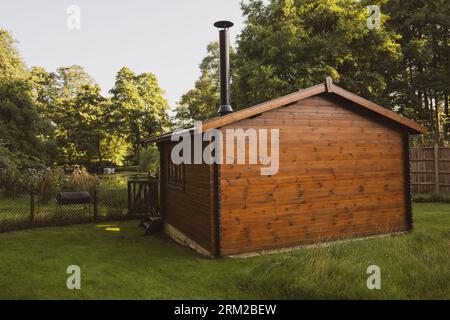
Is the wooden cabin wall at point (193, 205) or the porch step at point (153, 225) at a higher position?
the wooden cabin wall at point (193, 205)

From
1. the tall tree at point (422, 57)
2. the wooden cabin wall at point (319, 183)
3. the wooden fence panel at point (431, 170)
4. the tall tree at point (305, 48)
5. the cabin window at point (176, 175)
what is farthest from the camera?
the tall tree at point (422, 57)

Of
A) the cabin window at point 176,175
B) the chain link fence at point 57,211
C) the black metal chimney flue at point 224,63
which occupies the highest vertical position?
the black metal chimney flue at point 224,63

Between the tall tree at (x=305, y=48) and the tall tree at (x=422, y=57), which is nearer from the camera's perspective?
the tall tree at (x=305, y=48)

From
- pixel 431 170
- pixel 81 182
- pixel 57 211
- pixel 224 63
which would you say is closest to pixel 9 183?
pixel 81 182

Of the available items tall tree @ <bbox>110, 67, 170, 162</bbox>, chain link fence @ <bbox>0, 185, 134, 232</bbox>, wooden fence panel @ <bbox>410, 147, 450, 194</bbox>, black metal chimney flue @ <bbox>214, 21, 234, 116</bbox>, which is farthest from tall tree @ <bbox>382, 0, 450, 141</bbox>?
tall tree @ <bbox>110, 67, 170, 162</bbox>

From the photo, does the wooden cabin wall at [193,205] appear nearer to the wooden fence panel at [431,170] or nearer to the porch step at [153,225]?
the porch step at [153,225]

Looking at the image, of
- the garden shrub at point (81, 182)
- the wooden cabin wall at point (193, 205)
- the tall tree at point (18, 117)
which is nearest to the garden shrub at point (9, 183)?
the garden shrub at point (81, 182)

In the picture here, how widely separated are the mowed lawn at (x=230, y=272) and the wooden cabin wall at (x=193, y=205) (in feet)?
1.63

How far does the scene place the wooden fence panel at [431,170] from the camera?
1659 cm

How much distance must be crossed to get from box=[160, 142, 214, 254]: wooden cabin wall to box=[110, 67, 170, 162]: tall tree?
94.3 ft

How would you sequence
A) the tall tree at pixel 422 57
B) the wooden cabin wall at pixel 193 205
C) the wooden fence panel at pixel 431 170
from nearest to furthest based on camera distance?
the wooden cabin wall at pixel 193 205
the wooden fence panel at pixel 431 170
the tall tree at pixel 422 57

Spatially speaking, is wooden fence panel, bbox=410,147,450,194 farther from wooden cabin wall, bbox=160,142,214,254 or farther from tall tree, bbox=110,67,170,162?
tall tree, bbox=110,67,170,162
